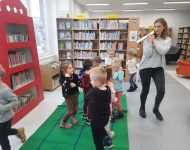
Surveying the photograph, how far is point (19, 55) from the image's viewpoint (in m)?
2.77

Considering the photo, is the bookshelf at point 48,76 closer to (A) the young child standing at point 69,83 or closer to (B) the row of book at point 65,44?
(B) the row of book at point 65,44

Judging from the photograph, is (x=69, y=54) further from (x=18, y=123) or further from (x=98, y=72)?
(x=98, y=72)

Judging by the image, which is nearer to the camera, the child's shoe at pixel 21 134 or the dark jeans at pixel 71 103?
the child's shoe at pixel 21 134

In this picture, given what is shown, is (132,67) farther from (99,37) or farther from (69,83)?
(69,83)

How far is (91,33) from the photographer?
481 centimetres

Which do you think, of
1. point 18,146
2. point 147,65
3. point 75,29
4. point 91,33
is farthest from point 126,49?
point 18,146

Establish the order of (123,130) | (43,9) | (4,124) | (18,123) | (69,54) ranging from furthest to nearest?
(69,54) → (43,9) → (18,123) → (123,130) → (4,124)

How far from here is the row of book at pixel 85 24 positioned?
4730 mm

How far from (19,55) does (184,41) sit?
30.9 ft

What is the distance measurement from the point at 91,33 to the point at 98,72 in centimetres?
356

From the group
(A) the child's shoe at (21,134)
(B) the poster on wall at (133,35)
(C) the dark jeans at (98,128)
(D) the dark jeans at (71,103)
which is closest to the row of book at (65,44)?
(B) the poster on wall at (133,35)

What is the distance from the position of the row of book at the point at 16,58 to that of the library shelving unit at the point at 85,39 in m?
2.31

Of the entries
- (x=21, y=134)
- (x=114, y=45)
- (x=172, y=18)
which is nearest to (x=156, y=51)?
(x=21, y=134)

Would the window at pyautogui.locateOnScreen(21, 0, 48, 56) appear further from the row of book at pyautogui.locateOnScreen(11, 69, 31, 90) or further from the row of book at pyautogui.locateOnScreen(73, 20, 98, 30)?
the row of book at pyautogui.locateOnScreen(11, 69, 31, 90)
